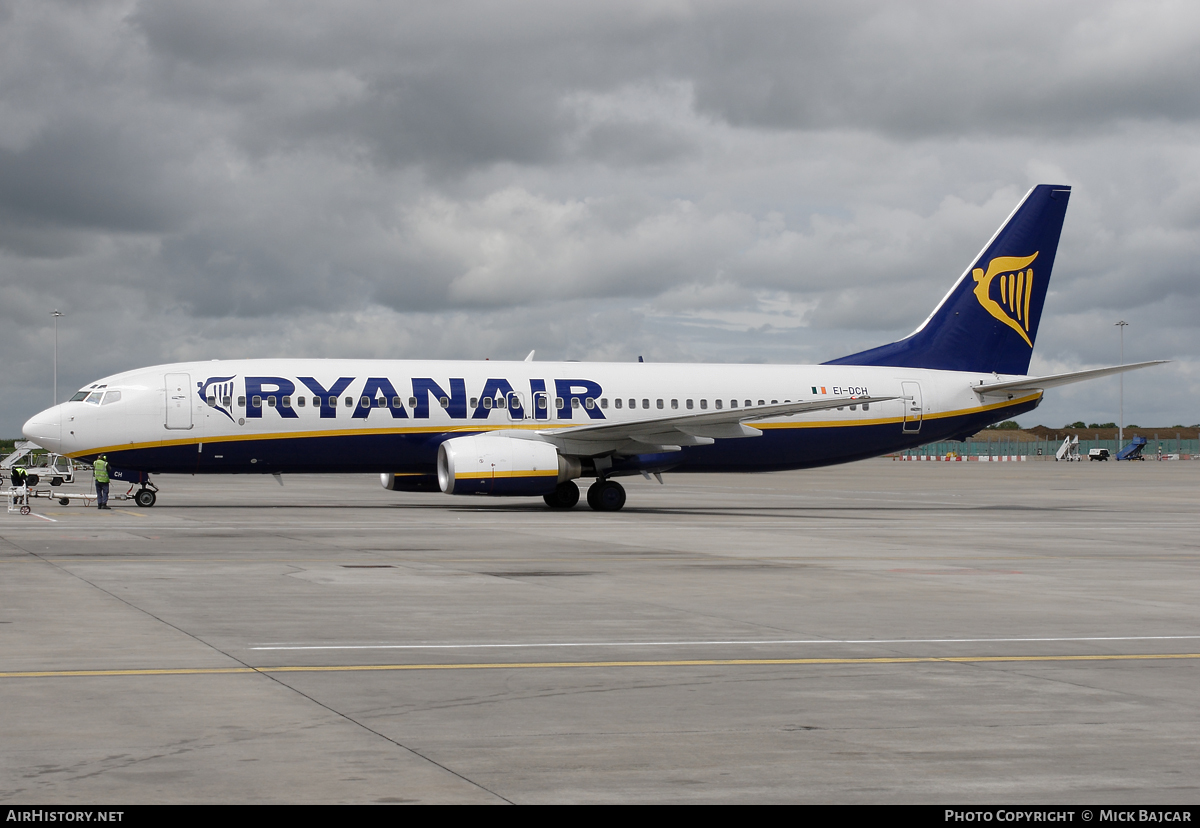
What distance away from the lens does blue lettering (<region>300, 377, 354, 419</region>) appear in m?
35.1

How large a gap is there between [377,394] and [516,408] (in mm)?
4065

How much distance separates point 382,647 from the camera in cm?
1130

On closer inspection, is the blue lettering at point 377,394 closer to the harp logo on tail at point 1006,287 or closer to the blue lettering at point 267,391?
the blue lettering at point 267,391

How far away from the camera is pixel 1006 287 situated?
43.5 metres

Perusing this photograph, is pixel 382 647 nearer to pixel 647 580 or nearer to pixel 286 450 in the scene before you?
pixel 647 580

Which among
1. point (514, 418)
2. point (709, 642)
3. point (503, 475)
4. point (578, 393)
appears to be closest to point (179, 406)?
point (503, 475)

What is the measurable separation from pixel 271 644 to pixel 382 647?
1.01m

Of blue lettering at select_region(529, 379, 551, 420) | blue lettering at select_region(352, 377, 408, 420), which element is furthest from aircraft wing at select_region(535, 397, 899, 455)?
blue lettering at select_region(352, 377, 408, 420)

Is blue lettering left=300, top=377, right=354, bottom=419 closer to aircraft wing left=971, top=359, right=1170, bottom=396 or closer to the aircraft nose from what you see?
the aircraft nose

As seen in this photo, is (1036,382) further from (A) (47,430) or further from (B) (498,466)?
(A) (47,430)

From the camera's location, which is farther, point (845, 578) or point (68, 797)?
point (845, 578)

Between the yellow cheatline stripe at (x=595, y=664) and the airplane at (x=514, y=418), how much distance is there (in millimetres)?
23292

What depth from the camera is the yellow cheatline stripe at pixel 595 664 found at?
9.77 metres

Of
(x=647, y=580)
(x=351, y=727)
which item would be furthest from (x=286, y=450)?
(x=351, y=727)
